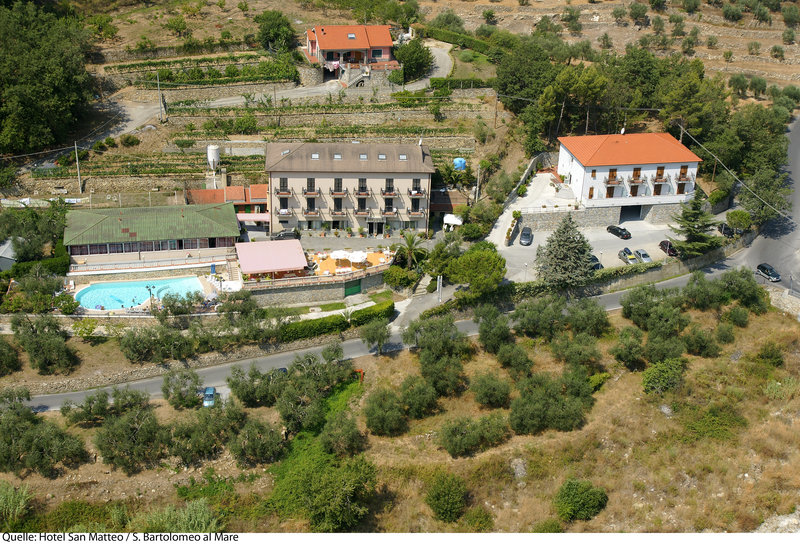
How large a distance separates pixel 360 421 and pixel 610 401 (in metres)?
16.8

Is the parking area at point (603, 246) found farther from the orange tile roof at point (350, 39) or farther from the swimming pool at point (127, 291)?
the orange tile roof at point (350, 39)

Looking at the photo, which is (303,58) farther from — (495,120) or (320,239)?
(320,239)

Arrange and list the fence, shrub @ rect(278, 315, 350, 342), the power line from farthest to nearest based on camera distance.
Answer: the power line, the fence, shrub @ rect(278, 315, 350, 342)

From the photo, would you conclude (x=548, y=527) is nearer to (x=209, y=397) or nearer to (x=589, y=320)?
(x=589, y=320)

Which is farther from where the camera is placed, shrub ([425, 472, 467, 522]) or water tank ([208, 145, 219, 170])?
water tank ([208, 145, 219, 170])

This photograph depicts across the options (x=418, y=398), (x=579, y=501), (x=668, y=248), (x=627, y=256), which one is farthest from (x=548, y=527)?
(x=668, y=248)

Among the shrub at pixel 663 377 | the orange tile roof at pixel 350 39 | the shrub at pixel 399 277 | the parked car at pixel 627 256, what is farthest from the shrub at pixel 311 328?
the orange tile roof at pixel 350 39

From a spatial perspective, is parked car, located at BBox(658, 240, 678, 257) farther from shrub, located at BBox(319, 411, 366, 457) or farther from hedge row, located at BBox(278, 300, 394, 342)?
shrub, located at BBox(319, 411, 366, 457)

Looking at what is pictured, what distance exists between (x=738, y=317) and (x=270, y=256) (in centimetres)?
3747

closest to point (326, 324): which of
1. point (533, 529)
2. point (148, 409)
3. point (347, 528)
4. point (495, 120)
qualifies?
point (148, 409)

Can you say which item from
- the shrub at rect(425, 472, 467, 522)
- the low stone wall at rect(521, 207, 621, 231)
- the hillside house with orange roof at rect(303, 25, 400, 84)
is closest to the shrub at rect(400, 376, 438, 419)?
the shrub at rect(425, 472, 467, 522)

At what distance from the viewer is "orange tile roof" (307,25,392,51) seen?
90.2 metres

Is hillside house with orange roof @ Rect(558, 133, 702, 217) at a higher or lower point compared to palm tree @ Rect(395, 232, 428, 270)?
higher

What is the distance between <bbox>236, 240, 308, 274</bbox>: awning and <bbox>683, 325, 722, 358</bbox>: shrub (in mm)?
30166
